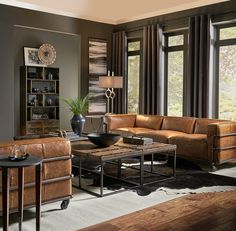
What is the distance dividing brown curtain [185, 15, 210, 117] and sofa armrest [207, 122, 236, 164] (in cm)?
155

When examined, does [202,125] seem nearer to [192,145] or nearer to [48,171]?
[192,145]

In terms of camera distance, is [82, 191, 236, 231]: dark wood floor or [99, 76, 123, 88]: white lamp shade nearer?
[82, 191, 236, 231]: dark wood floor

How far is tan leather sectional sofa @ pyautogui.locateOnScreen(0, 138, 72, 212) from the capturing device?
10.0ft

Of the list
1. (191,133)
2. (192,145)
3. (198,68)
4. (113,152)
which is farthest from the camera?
(198,68)

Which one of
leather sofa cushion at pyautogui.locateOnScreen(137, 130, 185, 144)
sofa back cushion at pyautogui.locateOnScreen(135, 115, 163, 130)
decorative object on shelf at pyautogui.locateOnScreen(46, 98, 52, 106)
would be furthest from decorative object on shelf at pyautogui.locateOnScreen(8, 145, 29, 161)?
decorative object on shelf at pyautogui.locateOnScreen(46, 98, 52, 106)

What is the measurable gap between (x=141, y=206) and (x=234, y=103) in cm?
408

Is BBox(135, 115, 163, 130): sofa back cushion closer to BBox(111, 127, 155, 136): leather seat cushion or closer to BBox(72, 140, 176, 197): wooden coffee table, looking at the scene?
BBox(111, 127, 155, 136): leather seat cushion

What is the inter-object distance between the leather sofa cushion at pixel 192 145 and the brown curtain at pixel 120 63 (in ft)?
10.5

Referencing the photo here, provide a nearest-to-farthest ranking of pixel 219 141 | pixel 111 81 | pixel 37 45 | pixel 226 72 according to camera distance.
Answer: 1. pixel 219 141
2. pixel 226 72
3. pixel 111 81
4. pixel 37 45

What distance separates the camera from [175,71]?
26.4 feet

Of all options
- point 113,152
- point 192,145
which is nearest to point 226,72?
point 192,145

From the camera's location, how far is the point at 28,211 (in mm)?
3420

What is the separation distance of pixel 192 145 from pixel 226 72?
2.13 meters

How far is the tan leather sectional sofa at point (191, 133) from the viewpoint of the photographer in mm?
5488
